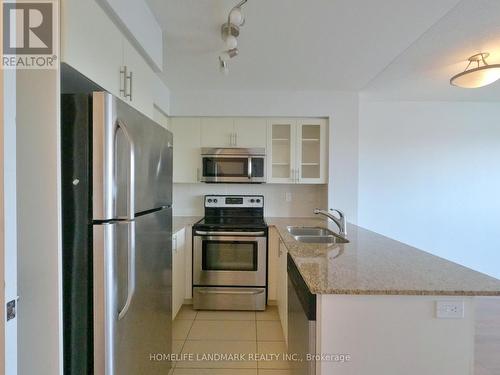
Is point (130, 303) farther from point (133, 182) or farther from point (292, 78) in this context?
point (292, 78)

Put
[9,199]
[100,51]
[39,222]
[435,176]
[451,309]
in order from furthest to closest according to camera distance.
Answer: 1. [435,176]
2. [100,51]
3. [451,309]
4. [39,222]
5. [9,199]

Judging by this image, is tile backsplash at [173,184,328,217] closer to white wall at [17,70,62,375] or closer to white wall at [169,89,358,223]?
white wall at [169,89,358,223]

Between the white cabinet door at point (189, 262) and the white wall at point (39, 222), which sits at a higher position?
the white wall at point (39, 222)

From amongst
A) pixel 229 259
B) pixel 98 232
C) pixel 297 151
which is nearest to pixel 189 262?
pixel 229 259

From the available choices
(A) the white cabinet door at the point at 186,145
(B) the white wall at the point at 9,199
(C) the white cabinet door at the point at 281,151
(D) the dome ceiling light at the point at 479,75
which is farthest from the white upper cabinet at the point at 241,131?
(B) the white wall at the point at 9,199

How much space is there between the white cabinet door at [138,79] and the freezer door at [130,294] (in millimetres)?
706

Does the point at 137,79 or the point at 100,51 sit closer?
the point at 100,51

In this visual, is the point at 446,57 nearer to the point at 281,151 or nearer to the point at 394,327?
the point at 281,151

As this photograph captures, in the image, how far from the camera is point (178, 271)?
267 cm

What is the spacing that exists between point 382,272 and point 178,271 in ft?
6.35

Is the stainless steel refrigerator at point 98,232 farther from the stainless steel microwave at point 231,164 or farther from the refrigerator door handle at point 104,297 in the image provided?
the stainless steel microwave at point 231,164

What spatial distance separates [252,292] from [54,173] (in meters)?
2.32

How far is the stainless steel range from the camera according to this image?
9.42 feet

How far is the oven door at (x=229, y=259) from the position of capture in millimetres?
2875
